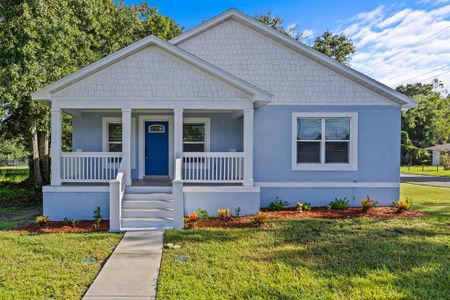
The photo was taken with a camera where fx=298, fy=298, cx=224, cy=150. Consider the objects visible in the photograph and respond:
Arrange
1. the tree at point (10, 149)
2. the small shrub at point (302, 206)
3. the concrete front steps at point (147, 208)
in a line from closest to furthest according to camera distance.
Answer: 1. the concrete front steps at point (147, 208)
2. the small shrub at point (302, 206)
3. the tree at point (10, 149)

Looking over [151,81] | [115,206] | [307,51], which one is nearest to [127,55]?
[151,81]

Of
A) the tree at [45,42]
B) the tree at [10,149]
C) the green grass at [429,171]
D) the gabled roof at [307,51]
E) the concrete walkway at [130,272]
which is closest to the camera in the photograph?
the concrete walkway at [130,272]

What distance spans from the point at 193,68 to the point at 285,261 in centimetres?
602

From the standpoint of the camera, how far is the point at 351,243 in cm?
657

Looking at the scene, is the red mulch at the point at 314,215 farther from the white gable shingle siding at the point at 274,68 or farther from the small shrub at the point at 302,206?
the white gable shingle siding at the point at 274,68

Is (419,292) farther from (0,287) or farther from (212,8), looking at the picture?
(212,8)

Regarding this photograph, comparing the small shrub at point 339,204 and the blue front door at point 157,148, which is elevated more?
the blue front door at point 157,148

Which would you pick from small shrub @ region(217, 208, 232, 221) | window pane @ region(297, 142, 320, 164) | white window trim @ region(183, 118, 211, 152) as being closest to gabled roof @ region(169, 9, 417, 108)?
window pane @ region(297, 142, 320, 164)

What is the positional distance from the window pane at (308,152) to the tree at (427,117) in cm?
2067

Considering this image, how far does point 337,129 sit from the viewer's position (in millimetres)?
10633

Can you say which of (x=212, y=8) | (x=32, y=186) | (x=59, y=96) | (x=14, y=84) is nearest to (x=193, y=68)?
(x=59, y=96)

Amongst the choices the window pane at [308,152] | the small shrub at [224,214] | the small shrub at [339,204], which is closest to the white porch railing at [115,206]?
→ the small shrub at [224,214]

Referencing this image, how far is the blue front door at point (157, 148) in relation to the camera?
11.3 m

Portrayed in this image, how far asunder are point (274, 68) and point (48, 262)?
8.79 m
